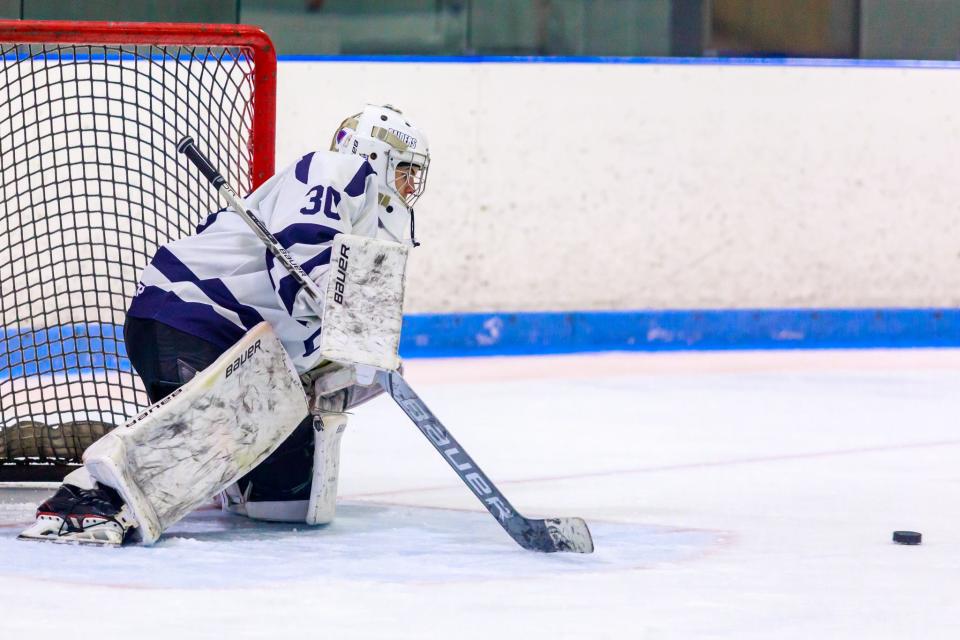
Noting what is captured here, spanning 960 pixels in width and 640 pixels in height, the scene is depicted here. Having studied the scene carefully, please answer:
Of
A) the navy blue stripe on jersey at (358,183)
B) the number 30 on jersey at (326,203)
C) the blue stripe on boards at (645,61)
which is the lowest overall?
the number 30 on jersey at (326,203)

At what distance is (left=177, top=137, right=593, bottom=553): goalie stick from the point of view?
8.32ft

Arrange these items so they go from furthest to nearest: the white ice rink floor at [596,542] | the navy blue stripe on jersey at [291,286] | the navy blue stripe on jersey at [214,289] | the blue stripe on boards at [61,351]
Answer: the blue stripe on boards at [61,351] < the navy blue stripe on jersey at [214,289] < the navy blue stripe on jersey at [291,286] < the white ice rink floor at [596,542]

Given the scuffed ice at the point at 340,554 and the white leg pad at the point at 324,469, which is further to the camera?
the white leg pad at the point at 324,469

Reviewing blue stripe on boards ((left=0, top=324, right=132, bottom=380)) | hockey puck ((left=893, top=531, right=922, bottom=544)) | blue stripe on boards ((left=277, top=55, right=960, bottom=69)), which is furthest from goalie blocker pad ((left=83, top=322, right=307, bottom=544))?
blue stripe on boards ((left=277, top=55, right=960, bottom=69))

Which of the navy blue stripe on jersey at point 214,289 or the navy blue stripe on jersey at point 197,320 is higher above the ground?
the navy blue stripe on jersey at point 214,289

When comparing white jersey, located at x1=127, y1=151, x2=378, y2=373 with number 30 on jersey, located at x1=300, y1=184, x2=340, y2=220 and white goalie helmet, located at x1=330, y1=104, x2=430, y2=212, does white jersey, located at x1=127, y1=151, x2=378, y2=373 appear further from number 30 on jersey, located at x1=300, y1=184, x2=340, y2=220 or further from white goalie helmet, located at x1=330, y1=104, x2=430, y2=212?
white goalie helmet, located at x1=330, y1=104, x2=430, y2=212

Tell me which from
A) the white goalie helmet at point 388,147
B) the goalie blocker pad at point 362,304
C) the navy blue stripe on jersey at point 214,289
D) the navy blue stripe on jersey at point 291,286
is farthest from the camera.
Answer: the white goalie helmet at point 388,147

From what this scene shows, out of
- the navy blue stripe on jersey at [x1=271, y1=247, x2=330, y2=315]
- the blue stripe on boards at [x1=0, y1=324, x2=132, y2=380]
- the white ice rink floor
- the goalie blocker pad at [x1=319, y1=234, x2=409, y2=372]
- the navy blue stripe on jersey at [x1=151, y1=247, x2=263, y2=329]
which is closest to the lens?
the white ice rink floor

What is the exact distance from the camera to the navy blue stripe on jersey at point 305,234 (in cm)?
258

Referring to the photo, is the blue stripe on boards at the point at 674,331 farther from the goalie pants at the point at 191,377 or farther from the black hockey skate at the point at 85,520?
the black hockey skate at the point at 85,520

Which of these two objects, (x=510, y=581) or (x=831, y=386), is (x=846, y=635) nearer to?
(x=510, y=581)

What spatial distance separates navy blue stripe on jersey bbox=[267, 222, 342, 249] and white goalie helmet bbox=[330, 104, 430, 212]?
10.0 inches

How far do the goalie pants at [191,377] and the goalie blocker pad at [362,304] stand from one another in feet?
1.06

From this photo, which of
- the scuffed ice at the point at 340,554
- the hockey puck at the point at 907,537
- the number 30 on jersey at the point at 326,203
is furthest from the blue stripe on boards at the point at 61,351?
the hockey puck at the point at 907,537
